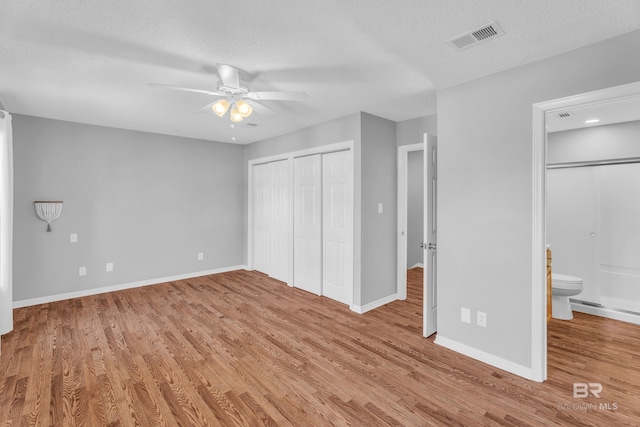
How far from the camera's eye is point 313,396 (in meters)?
2.13

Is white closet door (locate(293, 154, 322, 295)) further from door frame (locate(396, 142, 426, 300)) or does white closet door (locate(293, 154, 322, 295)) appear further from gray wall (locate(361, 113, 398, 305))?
door frame (locate(396, 142, 426, 300))

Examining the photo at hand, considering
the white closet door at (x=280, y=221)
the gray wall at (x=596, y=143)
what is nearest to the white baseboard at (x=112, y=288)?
the white closet door at (x=280, y=221)

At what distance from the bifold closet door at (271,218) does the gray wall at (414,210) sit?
261 cm

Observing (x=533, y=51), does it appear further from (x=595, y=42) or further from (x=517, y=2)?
(x=517, y=2)

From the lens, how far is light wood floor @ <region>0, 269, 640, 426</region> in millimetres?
1943

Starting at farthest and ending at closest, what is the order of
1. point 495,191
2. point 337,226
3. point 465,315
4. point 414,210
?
point 414,210, point 337,226, point 465,315, point 495,191

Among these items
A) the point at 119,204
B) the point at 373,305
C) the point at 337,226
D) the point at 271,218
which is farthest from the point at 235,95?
the point at 119,204

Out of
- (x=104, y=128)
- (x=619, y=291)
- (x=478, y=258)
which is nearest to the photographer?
(x=478, y=258)

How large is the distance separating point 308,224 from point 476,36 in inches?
124

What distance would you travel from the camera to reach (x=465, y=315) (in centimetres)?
272

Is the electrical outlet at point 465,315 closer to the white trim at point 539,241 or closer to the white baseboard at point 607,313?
the white trim at point 539,241

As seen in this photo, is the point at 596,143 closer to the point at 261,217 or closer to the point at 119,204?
the point at 261,217

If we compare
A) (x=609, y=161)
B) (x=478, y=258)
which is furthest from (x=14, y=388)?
(x=609, y=161)

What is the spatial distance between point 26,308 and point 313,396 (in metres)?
4.10
